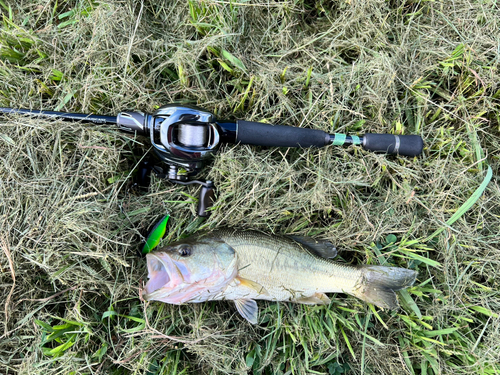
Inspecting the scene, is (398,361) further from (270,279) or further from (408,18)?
(408,18)

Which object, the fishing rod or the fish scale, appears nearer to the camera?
the fishing rod

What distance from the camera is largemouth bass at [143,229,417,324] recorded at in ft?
7.04

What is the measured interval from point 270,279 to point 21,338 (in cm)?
206

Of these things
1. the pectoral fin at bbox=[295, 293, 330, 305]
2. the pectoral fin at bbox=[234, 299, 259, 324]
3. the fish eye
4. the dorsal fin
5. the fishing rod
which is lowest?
the pectoral fin at bbox=[234, 299, 259, 324]

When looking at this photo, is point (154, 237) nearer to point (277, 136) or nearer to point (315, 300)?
point (277, 136)

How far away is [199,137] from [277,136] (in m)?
0.64

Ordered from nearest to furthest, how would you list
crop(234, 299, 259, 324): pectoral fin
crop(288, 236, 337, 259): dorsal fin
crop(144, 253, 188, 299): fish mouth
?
crop(144, 253, 188, 299): fish mouth < crop(234, 299, 259, 324): pectoral fin < crop(288, 236, 337, 259): dorsal fin

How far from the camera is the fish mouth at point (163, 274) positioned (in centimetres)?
211

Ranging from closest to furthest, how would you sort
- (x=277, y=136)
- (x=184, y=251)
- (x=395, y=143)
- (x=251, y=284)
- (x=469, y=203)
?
(x=184, y=251)
(x=251, y=284)
(x=277, y=136)
(x=395, y=143)
(x=469, y=203)

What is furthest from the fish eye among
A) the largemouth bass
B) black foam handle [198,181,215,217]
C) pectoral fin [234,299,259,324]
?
pectoral fin [234,299,259,324]

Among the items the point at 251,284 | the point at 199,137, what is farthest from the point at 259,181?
the point at 251,284

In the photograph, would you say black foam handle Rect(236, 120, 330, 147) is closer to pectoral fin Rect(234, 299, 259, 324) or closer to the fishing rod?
the fishing rod

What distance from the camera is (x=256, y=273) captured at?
2.31 meters

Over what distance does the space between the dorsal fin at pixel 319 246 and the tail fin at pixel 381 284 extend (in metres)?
0.29
